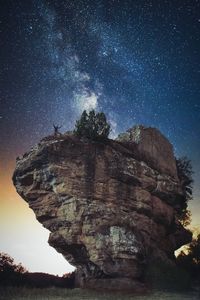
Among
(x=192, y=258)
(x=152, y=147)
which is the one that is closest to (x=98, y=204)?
(x=152, y=147)

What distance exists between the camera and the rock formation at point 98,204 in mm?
24906

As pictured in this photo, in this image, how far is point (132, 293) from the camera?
76.0 ft

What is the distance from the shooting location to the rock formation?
24.9m

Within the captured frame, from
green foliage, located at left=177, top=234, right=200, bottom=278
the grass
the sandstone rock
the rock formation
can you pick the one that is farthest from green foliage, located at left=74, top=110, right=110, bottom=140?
green foliage, located at left=177, top=234, right=200, bottom=278

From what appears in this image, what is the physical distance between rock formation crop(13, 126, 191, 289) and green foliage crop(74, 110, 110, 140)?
3.33 ft

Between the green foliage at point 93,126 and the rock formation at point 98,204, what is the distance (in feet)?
3.33

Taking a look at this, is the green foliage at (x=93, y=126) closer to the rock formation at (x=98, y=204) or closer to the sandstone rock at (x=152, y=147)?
the rock formation at (x=98, y=204)

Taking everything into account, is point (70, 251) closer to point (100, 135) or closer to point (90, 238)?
point (90, 238)

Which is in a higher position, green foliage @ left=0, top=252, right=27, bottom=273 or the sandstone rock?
the sandstone rock

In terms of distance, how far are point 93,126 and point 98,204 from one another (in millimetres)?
8533

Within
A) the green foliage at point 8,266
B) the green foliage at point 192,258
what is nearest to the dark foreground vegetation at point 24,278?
the green foliage at point 8,266

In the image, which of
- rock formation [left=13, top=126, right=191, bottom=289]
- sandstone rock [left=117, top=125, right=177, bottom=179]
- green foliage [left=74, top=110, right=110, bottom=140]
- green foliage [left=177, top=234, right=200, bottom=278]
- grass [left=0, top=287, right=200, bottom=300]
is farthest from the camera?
green foliage [left=177, top=234, right=200, bottom=278]

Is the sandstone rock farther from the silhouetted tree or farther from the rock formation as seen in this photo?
the silhouetted tree

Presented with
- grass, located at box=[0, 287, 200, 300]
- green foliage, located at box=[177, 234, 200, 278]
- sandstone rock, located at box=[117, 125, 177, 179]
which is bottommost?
grass, located at box=[0, 287, 200, 300]
